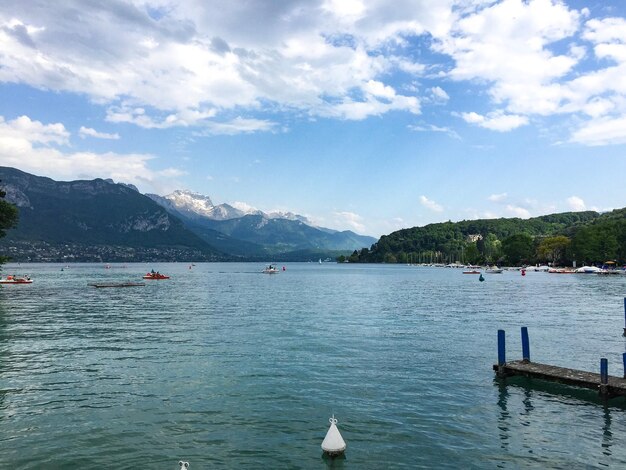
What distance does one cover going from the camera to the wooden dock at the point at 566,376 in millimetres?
26500

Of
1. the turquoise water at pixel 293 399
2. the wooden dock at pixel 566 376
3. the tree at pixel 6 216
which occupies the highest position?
the tree at pixel 6 216

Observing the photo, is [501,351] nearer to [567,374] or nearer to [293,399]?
[567,374]

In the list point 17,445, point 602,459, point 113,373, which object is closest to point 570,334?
point 602,459

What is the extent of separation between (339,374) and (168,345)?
60.1ft

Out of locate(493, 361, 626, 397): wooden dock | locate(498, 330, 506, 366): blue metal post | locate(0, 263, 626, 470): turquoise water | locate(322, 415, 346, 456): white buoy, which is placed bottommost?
locate(0, 263, 626, 470): turquoise water

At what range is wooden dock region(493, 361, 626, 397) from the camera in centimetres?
2650

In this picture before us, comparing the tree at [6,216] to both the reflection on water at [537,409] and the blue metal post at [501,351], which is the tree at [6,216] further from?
the reflection on water at [537,409]

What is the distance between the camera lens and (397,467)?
17875 millimetres

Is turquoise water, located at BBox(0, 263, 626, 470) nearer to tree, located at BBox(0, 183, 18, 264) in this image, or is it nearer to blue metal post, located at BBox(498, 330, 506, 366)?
blue metal post, located at BBox(498, 330, 506, 366)

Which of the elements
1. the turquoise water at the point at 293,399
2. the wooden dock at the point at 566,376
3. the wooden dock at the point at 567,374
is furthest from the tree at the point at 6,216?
the wooden dock at the point at 566,376

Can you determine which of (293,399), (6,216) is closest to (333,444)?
(293,399)

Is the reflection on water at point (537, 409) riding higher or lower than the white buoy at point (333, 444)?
lower

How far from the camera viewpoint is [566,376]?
28719 millimetres

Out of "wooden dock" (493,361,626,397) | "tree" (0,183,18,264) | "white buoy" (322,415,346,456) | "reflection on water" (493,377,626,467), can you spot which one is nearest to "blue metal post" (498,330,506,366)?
"wooden dock" (493,361,626,397)
